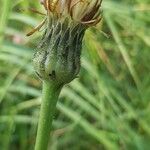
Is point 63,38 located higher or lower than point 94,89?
higher

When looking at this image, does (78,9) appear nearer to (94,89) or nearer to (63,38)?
(63,38)

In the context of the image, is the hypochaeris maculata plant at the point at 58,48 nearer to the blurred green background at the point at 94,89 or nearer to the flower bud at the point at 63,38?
the flower bud at the point at 63,38

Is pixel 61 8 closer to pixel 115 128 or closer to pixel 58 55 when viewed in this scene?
pixel 58 55

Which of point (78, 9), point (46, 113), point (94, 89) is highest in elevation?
point (78, 9)

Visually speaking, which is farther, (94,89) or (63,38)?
(94,89)

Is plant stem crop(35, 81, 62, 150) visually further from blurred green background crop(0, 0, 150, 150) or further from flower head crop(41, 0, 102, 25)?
blurred green background crop(0, 0, 150, 150)

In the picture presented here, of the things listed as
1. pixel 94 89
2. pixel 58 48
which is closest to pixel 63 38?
pixel 58 48
